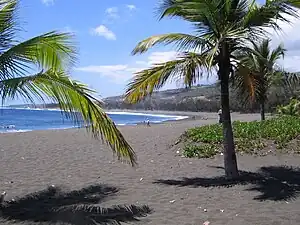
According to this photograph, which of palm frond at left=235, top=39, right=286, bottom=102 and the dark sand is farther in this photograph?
palm frond at left=235, top=39, right=286, bottom=102

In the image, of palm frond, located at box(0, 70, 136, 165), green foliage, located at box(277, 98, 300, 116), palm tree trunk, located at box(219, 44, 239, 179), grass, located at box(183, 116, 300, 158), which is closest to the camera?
palm frond, located at box(0, 70, 136, 165)

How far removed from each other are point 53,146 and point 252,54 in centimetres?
1070

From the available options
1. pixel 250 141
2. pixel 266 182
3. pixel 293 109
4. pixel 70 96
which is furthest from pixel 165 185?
pixel 293 109

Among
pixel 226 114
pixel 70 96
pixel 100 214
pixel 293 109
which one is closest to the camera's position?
pixel 70 96

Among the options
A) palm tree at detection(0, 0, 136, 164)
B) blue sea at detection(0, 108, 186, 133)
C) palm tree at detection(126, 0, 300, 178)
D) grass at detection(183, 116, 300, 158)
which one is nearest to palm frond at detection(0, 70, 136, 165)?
palm tree at detection(0, 0, 136, 164)

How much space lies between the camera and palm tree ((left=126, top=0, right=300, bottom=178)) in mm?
8820

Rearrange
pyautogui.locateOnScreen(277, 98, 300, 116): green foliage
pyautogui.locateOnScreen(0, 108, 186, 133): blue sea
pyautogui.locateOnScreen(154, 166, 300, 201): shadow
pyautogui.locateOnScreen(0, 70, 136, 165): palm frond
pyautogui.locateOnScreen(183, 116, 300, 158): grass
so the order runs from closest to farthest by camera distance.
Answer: pyautogui.locateOnScreen(0, 70, 136, 165): palm frond < pyautogui.locateOnScreen(154, 166, 300, 201): shadow < pyautogui.locateOnScreen(183, 116, 300, 158): grass < pyautogui.locateOnScreen(277, 98, 300, 116): green foliage < pyautogui.locateOnScreen(0, 108, 186, 133): blue sea

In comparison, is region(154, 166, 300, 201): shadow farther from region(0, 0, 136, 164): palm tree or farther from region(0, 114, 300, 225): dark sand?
region(0, 0, 136, 164): palm tree

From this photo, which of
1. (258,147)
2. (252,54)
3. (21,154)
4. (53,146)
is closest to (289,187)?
(252,54)

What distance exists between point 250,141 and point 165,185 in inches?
223

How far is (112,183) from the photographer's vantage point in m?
10.1

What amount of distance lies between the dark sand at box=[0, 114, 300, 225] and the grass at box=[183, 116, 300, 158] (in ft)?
1.71

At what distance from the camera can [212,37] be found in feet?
31.3

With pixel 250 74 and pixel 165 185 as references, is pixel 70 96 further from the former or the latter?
pixel 250 74
